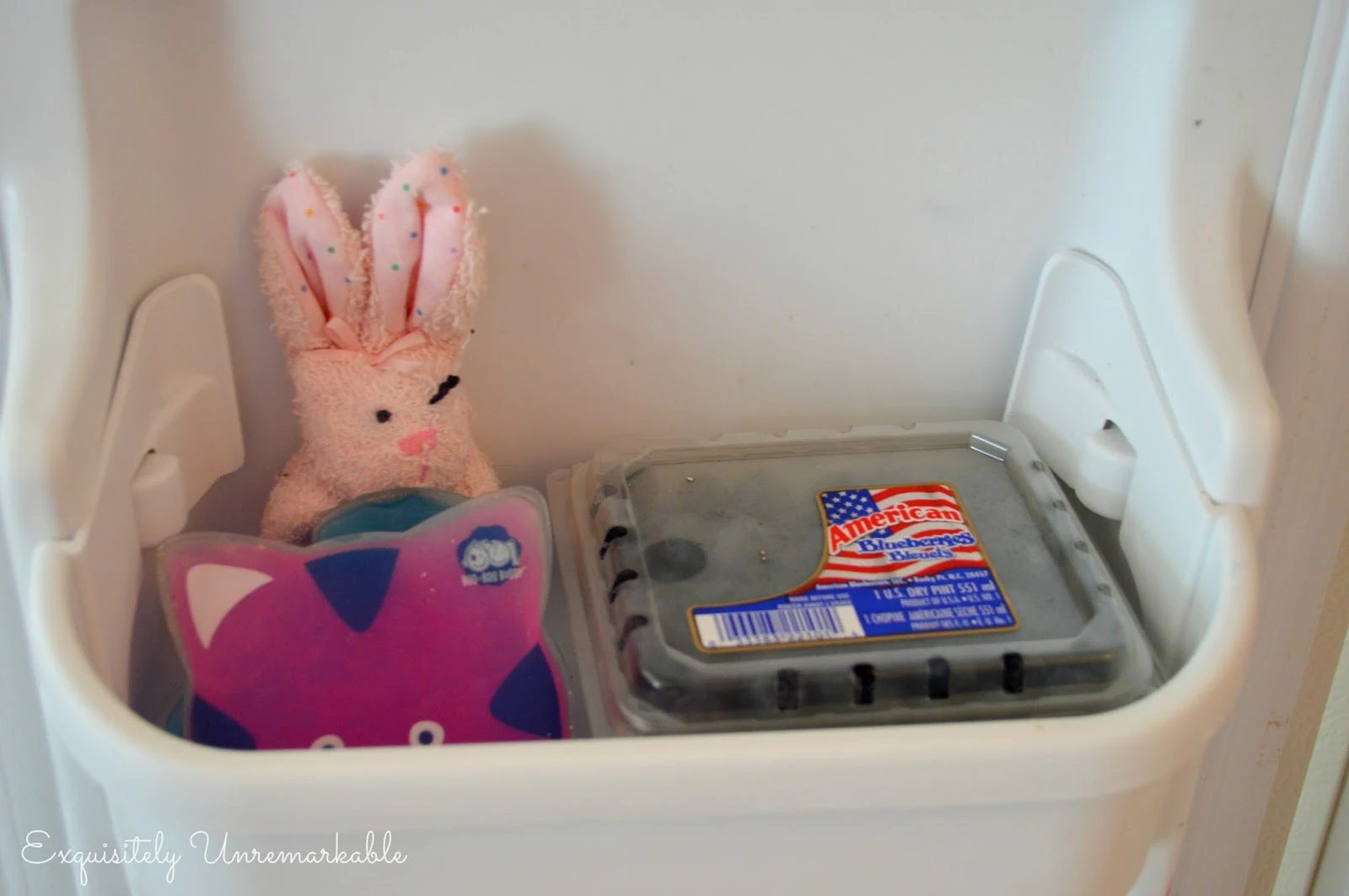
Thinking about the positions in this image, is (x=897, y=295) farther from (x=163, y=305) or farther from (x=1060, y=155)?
(x=163, y=305)

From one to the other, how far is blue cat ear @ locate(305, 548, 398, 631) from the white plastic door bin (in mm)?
72

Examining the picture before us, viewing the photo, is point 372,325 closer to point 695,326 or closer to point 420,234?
point 420,234

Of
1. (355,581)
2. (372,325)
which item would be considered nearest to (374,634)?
(355,581)

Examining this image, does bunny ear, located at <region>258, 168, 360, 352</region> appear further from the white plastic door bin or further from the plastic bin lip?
the plastic bin lip

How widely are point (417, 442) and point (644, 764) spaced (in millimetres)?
205

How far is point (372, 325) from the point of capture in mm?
531

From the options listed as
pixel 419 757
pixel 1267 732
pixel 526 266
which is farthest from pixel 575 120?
pixel 1267 732

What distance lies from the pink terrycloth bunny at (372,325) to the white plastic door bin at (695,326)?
0.09 feet

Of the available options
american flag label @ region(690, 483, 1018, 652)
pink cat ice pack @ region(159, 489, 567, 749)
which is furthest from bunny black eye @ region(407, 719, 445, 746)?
american flag label @ region(690, 483, 1018, 652)

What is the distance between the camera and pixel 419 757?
1.28ft

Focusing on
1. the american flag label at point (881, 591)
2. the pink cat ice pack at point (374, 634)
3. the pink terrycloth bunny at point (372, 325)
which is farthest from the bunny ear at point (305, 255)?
the american flag label at point (881, 591)

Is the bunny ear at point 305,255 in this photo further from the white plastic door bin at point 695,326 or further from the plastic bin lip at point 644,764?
the plastic bin lip at point 644,764

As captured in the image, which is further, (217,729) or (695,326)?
(695,326)

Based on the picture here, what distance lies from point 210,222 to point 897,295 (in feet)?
1.07
